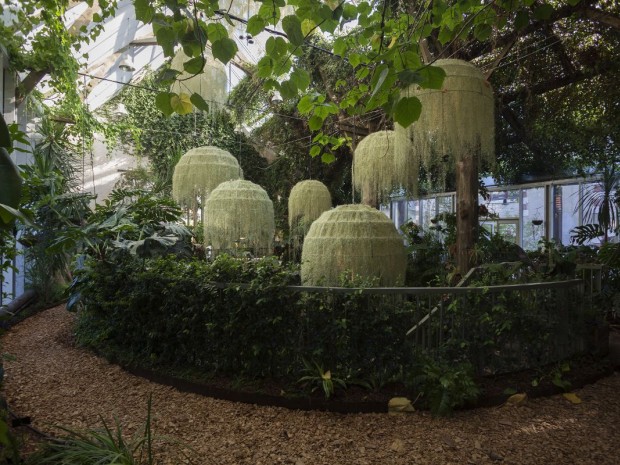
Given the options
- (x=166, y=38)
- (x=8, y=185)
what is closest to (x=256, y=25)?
(x=166, y=38)

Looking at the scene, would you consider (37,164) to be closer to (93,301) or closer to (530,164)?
(93,301)

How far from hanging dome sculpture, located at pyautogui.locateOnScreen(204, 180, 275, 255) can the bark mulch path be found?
212cm

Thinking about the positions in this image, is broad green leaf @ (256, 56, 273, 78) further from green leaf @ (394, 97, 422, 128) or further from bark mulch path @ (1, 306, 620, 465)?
bark mulch path @ (1, 306, 620, 465)

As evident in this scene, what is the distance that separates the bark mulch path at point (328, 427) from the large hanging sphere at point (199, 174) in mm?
2691

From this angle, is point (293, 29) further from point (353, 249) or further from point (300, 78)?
point (353, 249)

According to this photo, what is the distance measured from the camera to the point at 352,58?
9.11 ft

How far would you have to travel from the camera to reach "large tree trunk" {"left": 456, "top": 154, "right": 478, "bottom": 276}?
4812 millimetres

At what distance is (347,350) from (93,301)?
2724mm

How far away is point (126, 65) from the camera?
7648 mm

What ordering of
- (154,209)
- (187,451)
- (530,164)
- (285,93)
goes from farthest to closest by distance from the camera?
1. (530,164)
2. (154,209)
3. (187,451)
4. (285,93)

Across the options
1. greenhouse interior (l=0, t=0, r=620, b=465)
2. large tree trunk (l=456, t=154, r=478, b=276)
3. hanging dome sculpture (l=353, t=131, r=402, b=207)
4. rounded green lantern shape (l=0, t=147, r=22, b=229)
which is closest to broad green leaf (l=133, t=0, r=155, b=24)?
greenhouse interior (l=0, t=0, r=620, b=465)

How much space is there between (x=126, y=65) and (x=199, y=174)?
12.0 ft

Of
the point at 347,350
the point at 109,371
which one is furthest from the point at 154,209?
the point at 347,350

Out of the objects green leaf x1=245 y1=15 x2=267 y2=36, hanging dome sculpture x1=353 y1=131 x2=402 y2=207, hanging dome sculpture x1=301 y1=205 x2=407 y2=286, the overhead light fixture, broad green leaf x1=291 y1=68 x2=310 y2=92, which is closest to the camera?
green leaf x1=245 y1=15 x2=267 y2=36
